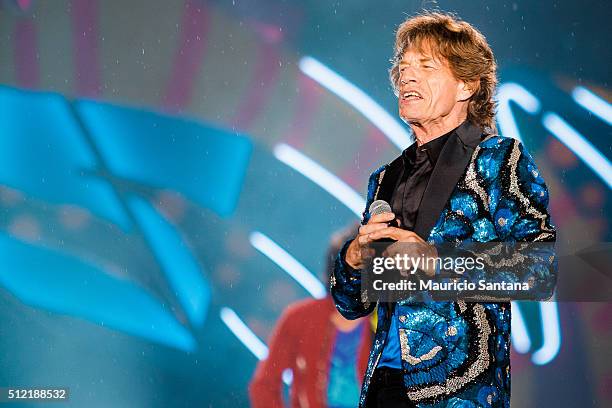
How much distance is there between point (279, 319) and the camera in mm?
3555

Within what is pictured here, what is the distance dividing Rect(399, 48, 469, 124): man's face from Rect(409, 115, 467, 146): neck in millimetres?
10

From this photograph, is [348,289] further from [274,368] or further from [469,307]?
[274,368]

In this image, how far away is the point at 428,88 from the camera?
170cm

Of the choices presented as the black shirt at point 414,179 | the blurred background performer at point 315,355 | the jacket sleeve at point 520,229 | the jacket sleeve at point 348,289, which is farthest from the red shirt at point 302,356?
the jacket sleeve at point 520,229

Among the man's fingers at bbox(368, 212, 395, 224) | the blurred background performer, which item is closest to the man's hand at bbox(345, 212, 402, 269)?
the man's fingers at bbox(368, 212, 395, 224)

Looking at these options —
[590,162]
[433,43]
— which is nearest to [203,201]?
[590,162]

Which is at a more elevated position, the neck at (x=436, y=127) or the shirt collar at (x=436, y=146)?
the neck at (x=436, y=127)

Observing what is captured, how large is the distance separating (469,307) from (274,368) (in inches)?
86.3

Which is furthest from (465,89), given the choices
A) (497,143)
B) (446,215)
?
(446,215)

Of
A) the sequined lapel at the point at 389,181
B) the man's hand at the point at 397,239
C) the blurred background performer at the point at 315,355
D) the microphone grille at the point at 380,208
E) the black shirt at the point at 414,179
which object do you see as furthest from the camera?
the blurred background performer at the point at 315,355

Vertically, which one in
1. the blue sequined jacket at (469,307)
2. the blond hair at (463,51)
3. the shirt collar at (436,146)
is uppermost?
the blond hair at (463,51)

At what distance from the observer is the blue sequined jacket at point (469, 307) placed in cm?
145

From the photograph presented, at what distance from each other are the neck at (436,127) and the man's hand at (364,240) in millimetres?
306

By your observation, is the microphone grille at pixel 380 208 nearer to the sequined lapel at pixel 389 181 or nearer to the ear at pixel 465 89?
the sequined lapel at pixel 389 181
